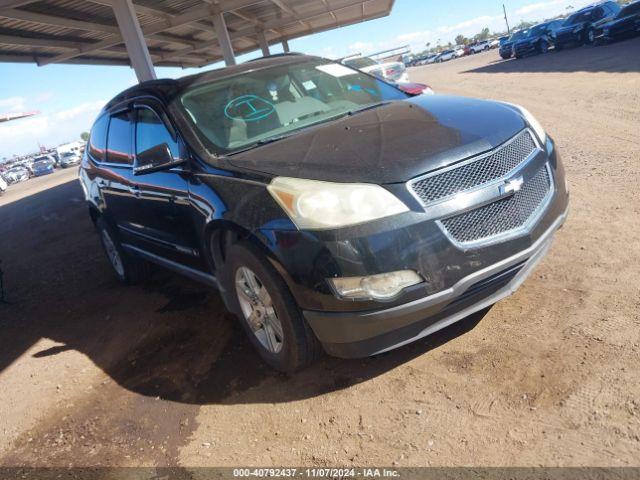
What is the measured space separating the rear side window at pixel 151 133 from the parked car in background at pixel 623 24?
19.9 meters

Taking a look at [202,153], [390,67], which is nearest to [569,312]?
[202,153]

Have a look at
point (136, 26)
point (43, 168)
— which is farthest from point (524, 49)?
point (43, 168)

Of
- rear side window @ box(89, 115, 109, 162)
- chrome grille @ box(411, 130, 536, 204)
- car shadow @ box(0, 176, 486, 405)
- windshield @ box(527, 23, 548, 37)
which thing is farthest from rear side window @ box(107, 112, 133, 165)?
windshield @ box(527, 23, 548, 37)

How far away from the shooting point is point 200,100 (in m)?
3.68

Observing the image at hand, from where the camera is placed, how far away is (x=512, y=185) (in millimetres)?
2615

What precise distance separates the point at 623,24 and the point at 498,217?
20.3 m

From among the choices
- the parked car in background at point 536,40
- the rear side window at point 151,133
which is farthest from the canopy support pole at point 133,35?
the parked car in background at point 536,40

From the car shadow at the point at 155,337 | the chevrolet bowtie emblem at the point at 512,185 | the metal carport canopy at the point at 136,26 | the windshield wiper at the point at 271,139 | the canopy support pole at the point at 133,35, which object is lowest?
the car shadow at the point at 155,337

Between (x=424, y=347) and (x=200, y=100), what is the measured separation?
2.26 metres

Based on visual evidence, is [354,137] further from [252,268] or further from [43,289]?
[43,289]

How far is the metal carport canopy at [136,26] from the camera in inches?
451

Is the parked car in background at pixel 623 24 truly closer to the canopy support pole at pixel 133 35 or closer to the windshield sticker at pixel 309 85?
the canopy support pole at pixel 133 35

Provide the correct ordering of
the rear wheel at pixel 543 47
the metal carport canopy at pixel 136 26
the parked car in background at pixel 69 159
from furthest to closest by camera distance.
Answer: the parked car in background at pixel 69 159, the rear wheel at pixel 543 47, the metal carport canopy at pixel 136 26

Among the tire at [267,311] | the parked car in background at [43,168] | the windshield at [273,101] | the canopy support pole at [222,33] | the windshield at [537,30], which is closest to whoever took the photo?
the tire at [267,311]
